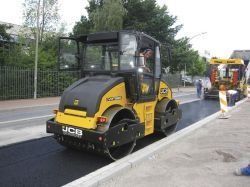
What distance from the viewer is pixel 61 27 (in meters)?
32.3

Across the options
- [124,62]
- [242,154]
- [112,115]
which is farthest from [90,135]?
[242,154]

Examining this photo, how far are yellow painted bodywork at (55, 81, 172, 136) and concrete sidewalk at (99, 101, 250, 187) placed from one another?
2.69ft

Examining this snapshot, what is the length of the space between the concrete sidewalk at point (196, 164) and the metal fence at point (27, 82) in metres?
13.3

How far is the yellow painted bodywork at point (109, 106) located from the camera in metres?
6.48

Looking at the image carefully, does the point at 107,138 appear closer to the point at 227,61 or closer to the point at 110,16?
the point at 227,61

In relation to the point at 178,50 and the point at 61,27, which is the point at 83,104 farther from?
the point at 178,50

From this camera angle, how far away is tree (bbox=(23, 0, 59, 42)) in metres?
30.0

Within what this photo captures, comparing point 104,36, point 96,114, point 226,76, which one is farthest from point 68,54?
point 226,76

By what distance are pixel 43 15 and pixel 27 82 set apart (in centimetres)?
902

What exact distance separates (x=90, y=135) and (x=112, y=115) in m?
0.55

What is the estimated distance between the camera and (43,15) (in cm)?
3058

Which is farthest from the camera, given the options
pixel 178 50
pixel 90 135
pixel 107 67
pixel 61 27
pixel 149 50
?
pixel 178 50

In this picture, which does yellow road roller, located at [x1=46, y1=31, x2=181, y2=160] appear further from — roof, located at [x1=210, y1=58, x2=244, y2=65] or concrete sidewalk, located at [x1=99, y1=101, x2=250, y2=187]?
roof, located at [x1=210, y1=58, x2=244, y2=65]

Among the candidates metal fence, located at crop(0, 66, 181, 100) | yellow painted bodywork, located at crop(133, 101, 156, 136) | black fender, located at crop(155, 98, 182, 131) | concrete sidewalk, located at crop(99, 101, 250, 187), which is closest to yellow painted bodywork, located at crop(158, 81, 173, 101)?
black fender, located at crop(155, 98, 182, 131)
